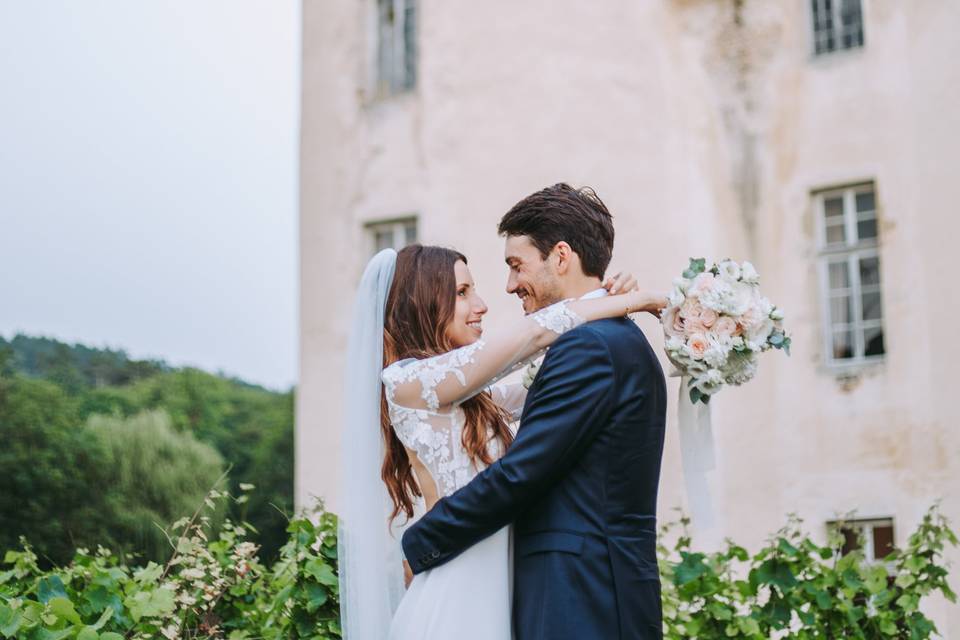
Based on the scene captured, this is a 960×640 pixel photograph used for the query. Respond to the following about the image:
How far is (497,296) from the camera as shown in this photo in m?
14.3

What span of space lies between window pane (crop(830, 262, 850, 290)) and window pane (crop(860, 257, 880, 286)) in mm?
151

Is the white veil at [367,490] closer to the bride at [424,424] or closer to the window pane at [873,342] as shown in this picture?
the bride at [424,424]

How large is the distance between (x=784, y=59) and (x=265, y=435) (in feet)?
70.9

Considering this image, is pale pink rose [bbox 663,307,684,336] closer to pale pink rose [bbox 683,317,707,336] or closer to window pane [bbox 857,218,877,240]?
pale pink rose [bbox 683,317,707,336]

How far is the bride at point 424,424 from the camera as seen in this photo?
362 centimetres

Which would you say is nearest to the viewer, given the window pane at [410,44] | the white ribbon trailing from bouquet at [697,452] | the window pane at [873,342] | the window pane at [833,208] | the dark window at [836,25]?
the white ribbon trailing from bouquet at [697,452]

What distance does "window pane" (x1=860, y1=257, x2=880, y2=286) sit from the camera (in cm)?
1343

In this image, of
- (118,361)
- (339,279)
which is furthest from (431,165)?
(118,361)

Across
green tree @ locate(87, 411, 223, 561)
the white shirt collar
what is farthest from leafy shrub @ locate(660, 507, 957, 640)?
green tree @ locate(87, 411, 223, 561)

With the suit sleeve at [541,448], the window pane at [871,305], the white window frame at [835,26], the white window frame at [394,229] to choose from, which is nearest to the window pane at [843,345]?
the window pane at [871,305]

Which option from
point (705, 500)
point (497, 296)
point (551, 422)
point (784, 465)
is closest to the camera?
point (551, 422)

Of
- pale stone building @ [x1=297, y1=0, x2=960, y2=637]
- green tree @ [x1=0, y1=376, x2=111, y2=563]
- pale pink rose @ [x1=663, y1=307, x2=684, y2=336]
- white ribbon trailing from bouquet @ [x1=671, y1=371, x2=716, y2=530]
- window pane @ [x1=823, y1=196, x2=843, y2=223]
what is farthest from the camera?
green tree @ [x1=0, y1=376, x2=111, y2=563]

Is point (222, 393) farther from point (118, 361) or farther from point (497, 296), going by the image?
point (497, 296)

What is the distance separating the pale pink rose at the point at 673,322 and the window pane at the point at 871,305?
33.4 feet
